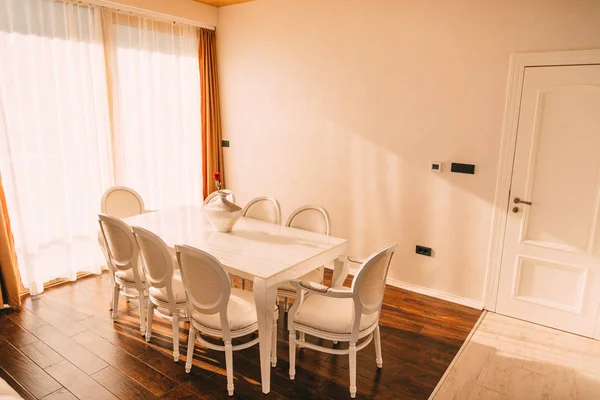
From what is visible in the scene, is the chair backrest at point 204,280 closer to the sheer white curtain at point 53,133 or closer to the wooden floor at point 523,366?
the wooden floor at point 523,366

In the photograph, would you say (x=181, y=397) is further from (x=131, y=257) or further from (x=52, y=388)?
(x=131, y=257)

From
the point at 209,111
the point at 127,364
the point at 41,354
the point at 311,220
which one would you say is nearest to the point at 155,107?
the point at 209,111

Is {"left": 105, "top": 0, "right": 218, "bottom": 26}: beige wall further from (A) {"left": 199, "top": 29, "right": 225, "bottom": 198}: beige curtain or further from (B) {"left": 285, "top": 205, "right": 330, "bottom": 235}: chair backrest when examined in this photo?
(B) {"left": 285, "top": 205, "right": 330, "bottom": 235}: chair backrest

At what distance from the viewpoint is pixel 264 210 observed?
377 cm

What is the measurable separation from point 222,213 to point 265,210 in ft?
2.12

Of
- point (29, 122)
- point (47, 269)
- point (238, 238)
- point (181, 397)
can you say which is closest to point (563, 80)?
point (238, 238)

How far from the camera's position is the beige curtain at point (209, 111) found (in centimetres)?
505

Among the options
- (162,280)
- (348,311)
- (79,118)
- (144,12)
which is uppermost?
(144,12)

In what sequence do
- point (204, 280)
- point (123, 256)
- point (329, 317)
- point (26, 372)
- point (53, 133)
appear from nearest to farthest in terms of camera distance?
1. point (204, 280)
2. point (329, 317)
3. point (26, 372)
4. point (123, 256)
5. point (53, 133)

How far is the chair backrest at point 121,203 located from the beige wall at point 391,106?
1.51 m

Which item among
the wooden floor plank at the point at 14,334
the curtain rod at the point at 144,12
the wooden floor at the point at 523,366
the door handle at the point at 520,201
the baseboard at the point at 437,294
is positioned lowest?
the wooden floor at the point at 523,366

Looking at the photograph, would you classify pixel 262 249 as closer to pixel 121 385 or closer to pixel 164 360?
pixel 164 360

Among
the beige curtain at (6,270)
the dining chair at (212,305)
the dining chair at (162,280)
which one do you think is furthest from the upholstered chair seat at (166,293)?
the beige curtain at (6,270)

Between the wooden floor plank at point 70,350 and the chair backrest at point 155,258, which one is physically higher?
the chair backrest at point 155,258
